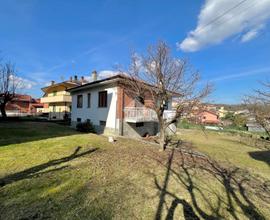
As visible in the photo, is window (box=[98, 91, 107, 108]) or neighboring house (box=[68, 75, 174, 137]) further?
window (box=[98, 91, 107, 108])

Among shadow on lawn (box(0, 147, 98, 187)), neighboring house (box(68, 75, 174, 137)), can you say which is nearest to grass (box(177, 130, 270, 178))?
neighboring house (box(68, 75, 174, 137))

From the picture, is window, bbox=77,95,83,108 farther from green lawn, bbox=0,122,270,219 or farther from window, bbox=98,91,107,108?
green lawn, bbox=0,122,270,219

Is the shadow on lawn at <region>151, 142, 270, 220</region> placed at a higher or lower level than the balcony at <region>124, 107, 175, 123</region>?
lower

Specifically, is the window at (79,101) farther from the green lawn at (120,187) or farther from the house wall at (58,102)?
the green lawn at (120,187)

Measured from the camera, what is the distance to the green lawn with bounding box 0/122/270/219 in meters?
4.03

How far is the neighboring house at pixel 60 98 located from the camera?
99.2 feet

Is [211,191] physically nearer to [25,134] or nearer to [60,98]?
[25,134]

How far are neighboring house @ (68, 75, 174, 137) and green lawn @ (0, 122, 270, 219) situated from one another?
5.94 meters

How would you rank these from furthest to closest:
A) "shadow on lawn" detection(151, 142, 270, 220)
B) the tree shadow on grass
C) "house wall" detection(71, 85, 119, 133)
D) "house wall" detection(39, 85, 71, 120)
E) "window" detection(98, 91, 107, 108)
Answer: "house wall" detection(39, 85, 71, 120)
"window" detection(98, 91, 107, 108)
"house wall" detection(71, 85, 119, 133)
the tree shadow on grass
"shadow on lawn" detection(151, 142, 270, 220)

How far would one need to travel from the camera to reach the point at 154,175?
618 centimetres

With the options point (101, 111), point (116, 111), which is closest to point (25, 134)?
point (101, 111)

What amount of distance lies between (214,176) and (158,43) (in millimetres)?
6911

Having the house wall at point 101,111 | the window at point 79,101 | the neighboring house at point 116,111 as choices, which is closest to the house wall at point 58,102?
the window at point 79,101

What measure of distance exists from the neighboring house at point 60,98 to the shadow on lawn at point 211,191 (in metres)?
25.7
